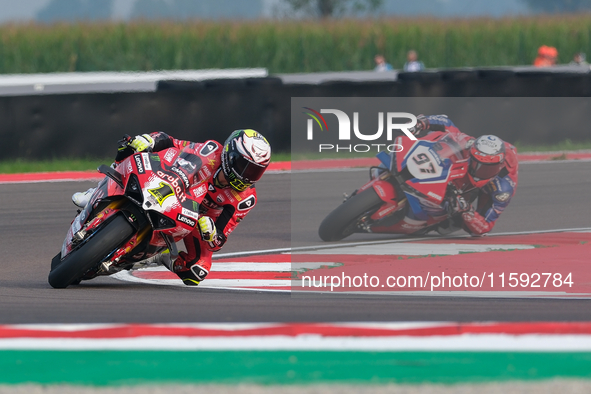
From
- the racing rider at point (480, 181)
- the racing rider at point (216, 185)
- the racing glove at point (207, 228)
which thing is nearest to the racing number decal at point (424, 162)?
the racing rider at point (480, 181)

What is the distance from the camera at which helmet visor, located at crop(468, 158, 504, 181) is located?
7750 mm

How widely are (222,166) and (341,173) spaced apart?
2.89m

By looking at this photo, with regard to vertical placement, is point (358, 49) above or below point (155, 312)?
below

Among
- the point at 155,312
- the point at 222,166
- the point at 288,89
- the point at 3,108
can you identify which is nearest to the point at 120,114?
the point at 3,108

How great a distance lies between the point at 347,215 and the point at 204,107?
6.33 metres

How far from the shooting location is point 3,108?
13273mm

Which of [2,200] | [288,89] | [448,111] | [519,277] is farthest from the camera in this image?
[288,89]

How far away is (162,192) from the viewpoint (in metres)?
5.87

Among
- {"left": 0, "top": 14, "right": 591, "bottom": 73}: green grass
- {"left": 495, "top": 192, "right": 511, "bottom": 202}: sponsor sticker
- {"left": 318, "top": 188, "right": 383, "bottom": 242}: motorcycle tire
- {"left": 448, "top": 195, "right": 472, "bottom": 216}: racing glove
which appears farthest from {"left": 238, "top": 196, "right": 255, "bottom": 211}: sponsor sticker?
{"left": 0, "top": 14, "right": 591, "bottom": 73}: green grass

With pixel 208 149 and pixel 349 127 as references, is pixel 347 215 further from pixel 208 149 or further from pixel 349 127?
pixel 208 149

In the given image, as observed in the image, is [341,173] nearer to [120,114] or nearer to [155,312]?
[155,312]

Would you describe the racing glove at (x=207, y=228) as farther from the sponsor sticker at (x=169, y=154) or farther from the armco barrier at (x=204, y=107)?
the armco barrier at (x=204, y=107)

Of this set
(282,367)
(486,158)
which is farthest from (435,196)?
(282,367)

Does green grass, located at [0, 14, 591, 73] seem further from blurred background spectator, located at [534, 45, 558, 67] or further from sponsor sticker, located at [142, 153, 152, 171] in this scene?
sponsor sticker, located at [142, 153, 152, 171]
